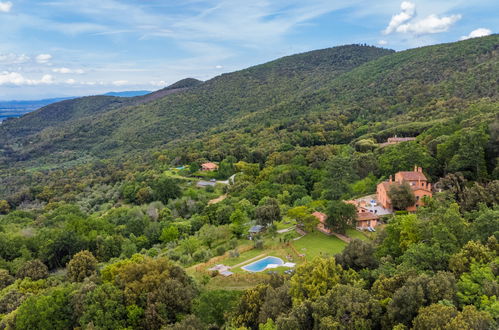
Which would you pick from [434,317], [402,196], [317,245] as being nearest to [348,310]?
[434,317]

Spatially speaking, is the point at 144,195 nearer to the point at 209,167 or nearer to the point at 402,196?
the point at 209,167

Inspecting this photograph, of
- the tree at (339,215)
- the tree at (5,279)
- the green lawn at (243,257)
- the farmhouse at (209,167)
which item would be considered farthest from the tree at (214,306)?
the farmhouse at (209,167)

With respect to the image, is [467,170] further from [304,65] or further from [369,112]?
[304,65]

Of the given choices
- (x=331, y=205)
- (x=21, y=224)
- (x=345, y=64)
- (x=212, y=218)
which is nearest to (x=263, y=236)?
(x=331, y=205)

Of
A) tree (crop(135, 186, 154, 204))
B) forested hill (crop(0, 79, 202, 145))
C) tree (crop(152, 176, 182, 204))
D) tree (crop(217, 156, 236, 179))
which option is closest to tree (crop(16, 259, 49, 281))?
tree (crop(152, 176, 182, 204))

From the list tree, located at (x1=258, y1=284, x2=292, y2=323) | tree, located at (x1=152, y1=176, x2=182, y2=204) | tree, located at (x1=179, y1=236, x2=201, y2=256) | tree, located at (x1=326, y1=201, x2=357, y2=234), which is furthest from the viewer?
tree, located at (x1=152, y1=176, x2=182, y2=204)

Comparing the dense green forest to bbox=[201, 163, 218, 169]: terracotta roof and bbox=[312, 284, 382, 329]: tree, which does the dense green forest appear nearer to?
bbox=[312, 284, 382, 329]: tree

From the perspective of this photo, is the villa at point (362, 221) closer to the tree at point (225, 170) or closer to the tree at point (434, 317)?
the tree at point (434, 317)
